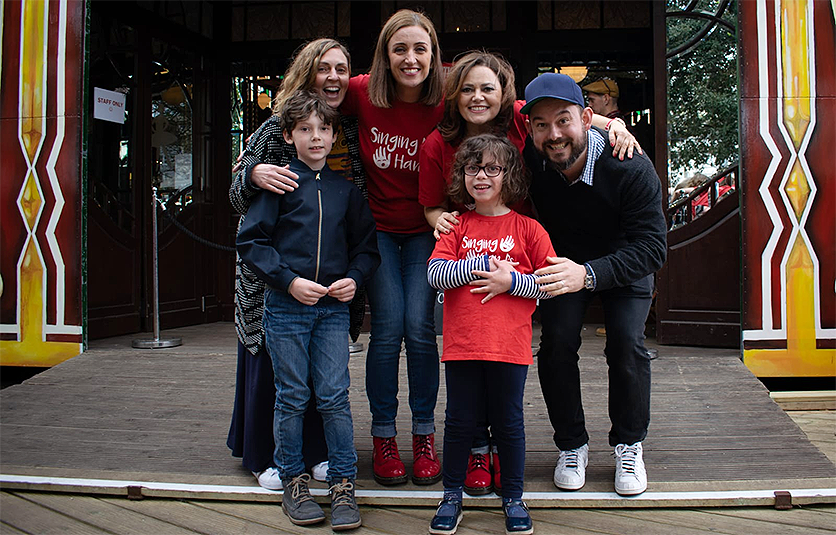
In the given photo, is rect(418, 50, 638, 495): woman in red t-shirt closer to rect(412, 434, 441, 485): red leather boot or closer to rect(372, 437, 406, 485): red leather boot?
rect(412, 434, 441, 485): red leather boot

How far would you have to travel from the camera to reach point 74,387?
3920 millimetres

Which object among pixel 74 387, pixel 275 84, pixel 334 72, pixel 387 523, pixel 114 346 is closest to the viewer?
pixel 387 523

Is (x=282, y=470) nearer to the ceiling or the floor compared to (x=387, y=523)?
nearer to the ceiling

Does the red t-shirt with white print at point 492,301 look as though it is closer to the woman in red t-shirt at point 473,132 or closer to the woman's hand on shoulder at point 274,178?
the woman in red t-shirt at point 473,132

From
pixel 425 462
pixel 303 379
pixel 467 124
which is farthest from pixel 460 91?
pixel 425 462

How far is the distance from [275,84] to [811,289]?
4816 millimetres

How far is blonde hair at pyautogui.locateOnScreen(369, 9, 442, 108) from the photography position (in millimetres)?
2482

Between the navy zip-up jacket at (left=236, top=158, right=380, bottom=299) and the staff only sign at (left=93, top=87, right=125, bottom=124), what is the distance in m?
3.61

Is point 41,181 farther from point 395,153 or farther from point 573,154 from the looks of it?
point 573,154

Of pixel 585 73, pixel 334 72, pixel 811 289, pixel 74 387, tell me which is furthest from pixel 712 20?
pixel 74 387

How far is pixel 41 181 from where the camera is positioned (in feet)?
14.9

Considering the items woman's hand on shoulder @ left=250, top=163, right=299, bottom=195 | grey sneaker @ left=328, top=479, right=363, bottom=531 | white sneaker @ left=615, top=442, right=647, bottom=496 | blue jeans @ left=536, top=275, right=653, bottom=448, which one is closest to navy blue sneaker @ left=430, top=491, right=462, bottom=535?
grey sneaker @ left=328, top=479, right=363, bottom=531

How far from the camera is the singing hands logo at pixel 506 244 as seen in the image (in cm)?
221

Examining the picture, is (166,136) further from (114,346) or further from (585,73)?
(585,73)
